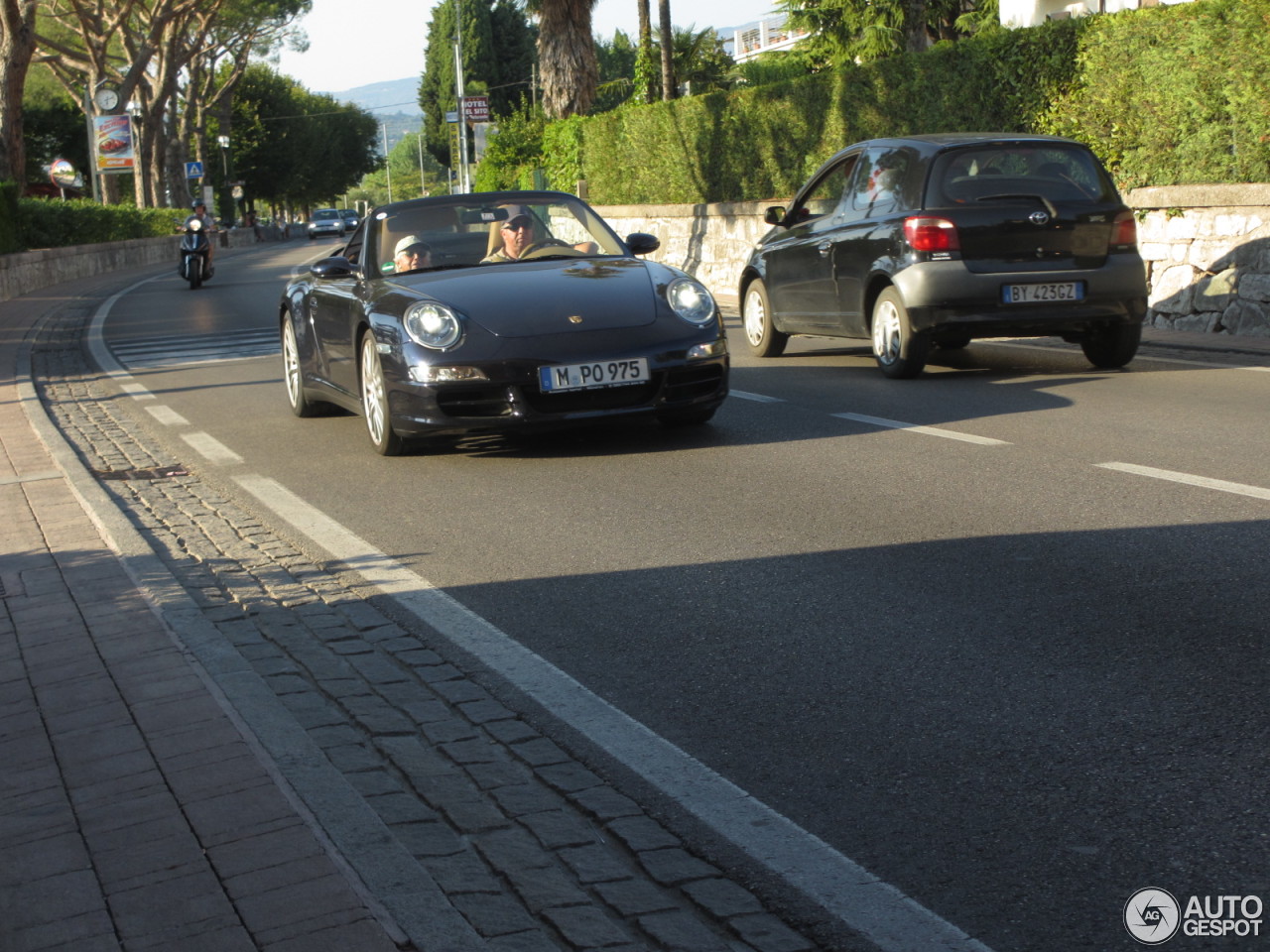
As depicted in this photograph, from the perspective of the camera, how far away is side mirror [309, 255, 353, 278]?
946 cm

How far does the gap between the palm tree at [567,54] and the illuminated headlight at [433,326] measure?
89.9 ft

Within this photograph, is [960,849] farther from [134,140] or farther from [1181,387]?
[134,140]

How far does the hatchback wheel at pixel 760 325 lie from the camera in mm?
13555

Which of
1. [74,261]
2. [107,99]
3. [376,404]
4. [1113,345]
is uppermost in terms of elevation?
[107,99]

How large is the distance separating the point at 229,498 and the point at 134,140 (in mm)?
57498

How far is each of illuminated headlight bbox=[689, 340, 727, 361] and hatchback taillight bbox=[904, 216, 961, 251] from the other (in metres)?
2.78

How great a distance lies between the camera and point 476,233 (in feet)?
31.6

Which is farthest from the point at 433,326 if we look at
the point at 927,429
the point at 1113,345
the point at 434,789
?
the point at 1113,345

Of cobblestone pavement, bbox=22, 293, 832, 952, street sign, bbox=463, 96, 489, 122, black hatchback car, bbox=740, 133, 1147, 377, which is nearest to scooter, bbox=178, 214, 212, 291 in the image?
street sign, bbox=463, 96, 489, 122

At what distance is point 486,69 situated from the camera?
111 meters

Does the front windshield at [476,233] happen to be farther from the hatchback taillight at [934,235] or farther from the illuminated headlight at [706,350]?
the hatchback taillight at [934,235]

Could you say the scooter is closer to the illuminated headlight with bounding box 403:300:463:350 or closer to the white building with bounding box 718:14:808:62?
the illuminated headlight with bounding box 403:300:463:350

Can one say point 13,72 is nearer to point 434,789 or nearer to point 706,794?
point 434,789

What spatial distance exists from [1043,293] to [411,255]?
170 inches
